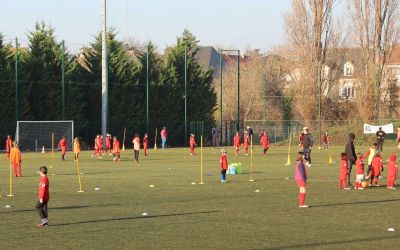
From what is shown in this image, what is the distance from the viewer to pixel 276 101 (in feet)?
336

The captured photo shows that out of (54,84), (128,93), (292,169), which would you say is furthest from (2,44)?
(292,169)

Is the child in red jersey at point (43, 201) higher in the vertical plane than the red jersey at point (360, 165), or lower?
lower

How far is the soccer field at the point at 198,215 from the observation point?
647 inches

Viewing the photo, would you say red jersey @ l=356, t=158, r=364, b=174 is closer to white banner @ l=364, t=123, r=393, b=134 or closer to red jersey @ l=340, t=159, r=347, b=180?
red jersey @ l=340, t=159, r=347, b=180

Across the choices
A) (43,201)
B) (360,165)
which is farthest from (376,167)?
(43,201)

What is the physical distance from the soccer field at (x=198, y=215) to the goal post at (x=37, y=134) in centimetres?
2886

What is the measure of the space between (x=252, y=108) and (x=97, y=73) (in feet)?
104

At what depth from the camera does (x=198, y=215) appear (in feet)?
68.6

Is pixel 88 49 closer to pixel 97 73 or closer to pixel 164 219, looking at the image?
pixel 97 73

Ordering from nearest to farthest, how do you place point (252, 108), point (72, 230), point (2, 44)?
1. point (72, 230)
2. point (2, 44)
3. point (252, 108)

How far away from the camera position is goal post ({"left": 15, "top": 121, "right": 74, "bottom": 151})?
63250mm

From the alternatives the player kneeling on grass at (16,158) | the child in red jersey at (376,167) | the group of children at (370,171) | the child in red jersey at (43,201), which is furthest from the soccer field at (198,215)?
the player kneeling on grass at (16,158)

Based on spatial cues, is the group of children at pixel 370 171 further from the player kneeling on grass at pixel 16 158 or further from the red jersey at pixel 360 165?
the player kneeling on grass at pixel 16 158

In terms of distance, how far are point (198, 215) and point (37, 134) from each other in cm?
4489
